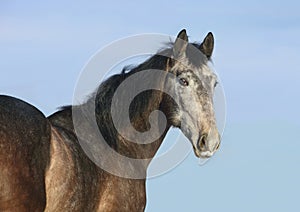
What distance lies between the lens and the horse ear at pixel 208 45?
10336 millimetres

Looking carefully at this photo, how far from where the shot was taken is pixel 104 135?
9617 mm

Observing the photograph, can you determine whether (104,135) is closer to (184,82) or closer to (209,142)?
(184,82)

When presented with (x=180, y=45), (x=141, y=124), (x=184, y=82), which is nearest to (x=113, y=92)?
(x=141, y=124)

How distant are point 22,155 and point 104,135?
185 cm

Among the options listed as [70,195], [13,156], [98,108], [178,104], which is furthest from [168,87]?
[13,156]

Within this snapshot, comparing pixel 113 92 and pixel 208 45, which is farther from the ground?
pixel 208 45

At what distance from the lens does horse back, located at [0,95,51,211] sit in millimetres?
7781

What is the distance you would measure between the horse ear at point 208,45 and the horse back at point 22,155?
9.46 ft

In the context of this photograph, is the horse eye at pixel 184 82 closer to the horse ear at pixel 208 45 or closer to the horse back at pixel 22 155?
the horse ear at pixel 208 45

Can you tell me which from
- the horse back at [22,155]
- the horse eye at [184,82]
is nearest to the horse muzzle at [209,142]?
the horse eye at [184,82]

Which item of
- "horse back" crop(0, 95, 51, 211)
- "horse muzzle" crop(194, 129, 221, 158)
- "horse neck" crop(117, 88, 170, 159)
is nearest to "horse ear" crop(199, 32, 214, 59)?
"horse neck" crop(117, 88, 170, 159)

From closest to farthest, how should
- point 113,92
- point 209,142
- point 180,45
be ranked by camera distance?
point 209,142
point 113,92
point 180,45

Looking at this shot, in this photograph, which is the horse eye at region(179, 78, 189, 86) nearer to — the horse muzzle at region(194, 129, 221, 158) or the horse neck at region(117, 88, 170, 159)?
the horse neck at region(117, 88, 170, 159)

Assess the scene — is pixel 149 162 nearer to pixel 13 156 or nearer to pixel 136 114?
pixel 136 114
